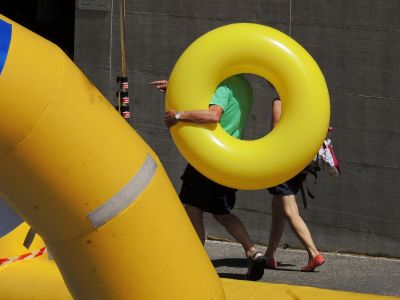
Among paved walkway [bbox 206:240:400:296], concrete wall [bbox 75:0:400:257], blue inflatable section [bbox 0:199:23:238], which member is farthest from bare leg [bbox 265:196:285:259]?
blue inflatable section [bbox 0:199:23:238]

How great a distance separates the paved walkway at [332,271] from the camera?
25.4ft

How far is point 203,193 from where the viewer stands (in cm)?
754

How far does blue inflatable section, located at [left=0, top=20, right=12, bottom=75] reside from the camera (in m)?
4.18

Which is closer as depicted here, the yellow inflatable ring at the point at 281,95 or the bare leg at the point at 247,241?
the yellow inflatable ring at the point at 281,95

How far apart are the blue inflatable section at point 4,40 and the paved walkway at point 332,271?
401cm

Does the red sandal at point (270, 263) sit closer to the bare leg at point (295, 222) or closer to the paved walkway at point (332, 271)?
the paved walkway at point (332, 271)

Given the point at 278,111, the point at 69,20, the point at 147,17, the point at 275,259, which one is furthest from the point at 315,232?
the point at 69,20

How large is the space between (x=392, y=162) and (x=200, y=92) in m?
2.54

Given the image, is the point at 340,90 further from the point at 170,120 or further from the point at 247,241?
the point at 170,120

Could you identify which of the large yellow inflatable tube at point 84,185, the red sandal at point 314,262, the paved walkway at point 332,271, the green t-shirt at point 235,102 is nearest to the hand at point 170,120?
the green t-shirt at point 235,102

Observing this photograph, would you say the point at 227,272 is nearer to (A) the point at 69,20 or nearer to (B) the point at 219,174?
(B) the point at 219,174

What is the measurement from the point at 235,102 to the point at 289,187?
1.16 m

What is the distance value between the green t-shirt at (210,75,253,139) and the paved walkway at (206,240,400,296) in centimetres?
134

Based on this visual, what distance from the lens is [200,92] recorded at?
6320 millimetres
